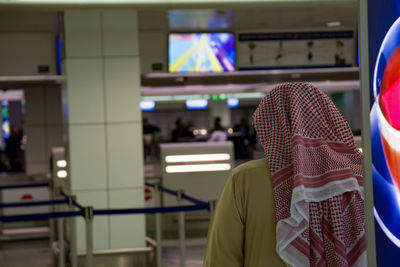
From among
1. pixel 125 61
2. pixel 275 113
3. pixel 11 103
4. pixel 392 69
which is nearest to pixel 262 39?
pixel 125 61

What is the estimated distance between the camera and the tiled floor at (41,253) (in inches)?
318

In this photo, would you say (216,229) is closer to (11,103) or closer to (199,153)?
(199,153)

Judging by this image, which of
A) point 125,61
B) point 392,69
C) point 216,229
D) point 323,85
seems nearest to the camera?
point 392,69

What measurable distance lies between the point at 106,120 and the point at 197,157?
8.87 feet

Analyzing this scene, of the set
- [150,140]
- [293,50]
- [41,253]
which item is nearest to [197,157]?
[293,50]

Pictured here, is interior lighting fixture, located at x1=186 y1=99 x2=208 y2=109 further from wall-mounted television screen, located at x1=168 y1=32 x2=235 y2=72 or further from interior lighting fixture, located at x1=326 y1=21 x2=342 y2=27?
interior lighting fixture, located at x1=326 y1=21 x2=342 y2=27

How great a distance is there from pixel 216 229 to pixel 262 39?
871 centimetres

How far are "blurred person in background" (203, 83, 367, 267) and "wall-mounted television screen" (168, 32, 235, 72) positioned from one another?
325 inches

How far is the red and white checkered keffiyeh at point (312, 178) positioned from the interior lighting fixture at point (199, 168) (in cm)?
807

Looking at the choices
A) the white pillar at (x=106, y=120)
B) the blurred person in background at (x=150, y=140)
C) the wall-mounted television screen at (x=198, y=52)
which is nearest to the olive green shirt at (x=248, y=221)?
the white pillar at (x=106, y=120)

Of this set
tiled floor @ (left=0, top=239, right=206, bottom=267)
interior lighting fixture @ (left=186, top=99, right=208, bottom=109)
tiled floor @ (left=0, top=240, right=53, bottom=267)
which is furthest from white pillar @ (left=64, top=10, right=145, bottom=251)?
interior lighting fixture @ (left=186, top=99, right=208, bottom=109)

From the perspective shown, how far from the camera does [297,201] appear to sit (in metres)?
2.29

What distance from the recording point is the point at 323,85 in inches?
819

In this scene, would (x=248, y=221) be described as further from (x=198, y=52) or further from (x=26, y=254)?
(x=198, y=52)
